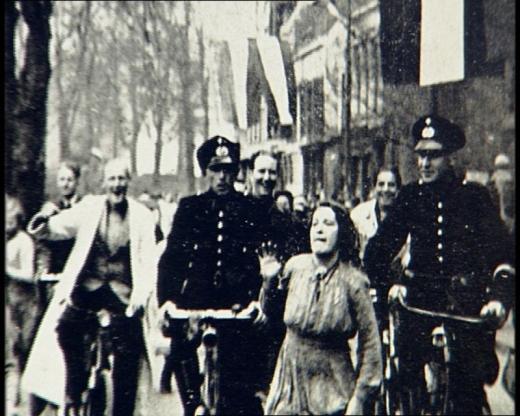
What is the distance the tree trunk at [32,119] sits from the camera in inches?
96.6

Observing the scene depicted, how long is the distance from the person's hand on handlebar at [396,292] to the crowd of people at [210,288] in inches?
1.4

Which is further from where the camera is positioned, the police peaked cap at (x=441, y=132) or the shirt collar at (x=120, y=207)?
the police peaked cap at (x=441, y=132)

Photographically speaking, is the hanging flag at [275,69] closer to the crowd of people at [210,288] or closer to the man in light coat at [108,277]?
the crowd of people at [210,288]

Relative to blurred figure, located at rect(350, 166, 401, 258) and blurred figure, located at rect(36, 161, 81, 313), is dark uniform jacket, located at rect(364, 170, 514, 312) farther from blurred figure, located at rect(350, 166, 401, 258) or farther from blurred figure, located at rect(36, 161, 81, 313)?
blurred figure, located at rect(36, 161, 81, 313)

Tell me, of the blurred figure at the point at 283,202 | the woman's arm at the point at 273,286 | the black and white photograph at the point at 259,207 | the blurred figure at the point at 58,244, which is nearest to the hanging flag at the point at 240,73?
the black and white photograph at the point at 259,207

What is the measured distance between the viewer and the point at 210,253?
98.9 inches

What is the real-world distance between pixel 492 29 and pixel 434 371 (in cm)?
141

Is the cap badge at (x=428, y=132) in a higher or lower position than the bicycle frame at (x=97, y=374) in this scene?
higher

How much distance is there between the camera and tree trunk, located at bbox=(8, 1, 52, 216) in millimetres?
2453

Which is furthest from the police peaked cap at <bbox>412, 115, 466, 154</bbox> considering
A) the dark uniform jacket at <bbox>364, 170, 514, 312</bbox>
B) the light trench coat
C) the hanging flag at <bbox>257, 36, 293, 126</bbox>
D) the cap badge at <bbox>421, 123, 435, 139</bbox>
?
the light trench coat

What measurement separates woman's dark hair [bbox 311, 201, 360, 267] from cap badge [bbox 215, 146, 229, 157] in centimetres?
42

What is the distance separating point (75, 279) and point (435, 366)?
1.48 metres

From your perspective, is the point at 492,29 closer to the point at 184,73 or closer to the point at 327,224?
the point at 327,224

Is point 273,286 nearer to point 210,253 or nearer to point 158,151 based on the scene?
point 210,253
